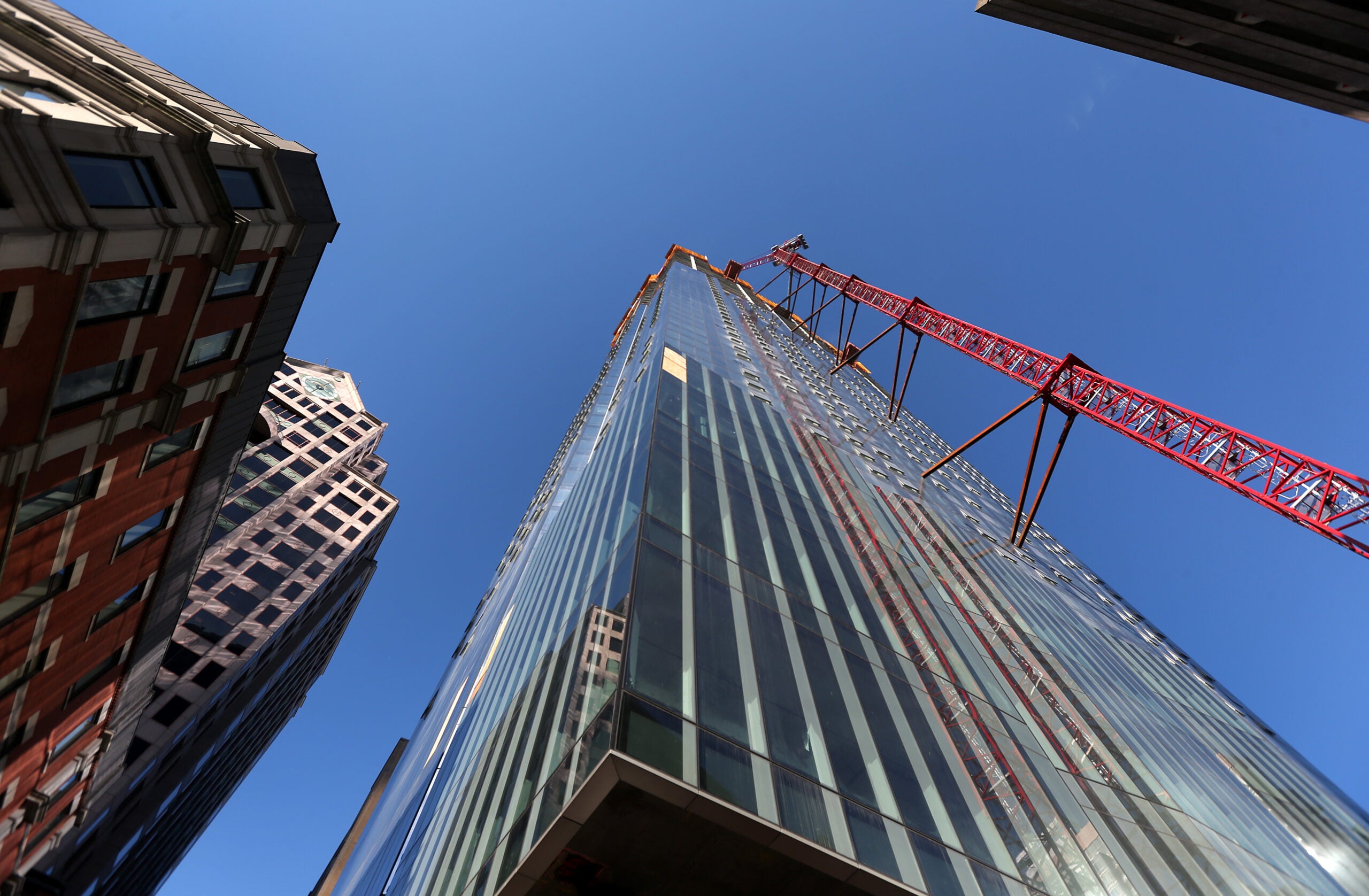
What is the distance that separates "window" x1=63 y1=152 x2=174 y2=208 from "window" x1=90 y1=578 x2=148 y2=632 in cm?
1550

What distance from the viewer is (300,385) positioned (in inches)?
3265

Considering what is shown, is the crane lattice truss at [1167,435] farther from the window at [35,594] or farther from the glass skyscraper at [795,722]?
the window at [35,594]

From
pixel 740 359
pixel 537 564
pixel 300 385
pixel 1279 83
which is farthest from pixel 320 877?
pixel 1279 83

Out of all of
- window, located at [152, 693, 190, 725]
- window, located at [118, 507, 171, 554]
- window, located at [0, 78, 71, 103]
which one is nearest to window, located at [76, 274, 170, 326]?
window, located at [0, 78, 71, 103]

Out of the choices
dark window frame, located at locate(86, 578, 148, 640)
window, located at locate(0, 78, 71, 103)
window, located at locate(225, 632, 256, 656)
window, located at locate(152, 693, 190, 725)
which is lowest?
window, located at locate(225, 632, 256, 656)

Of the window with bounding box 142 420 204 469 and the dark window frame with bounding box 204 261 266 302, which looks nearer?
the dark window frame with bounding box 204 261 266 302

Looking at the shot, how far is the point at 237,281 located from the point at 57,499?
7.76m

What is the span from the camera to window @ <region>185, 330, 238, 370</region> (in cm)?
1941

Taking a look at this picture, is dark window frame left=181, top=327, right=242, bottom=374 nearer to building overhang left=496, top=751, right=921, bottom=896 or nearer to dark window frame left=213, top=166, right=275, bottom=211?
dark window frame left=213, top=166, right=275, bottom=211

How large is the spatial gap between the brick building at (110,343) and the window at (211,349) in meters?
0.10

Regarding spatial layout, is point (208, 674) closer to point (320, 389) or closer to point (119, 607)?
point (119, 607)

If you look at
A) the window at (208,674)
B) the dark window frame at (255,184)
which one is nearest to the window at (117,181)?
the dark window frame at (255,184)

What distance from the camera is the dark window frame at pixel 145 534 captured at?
20766 mm

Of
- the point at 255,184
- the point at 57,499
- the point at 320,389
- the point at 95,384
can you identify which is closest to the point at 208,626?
the point at 320,389
